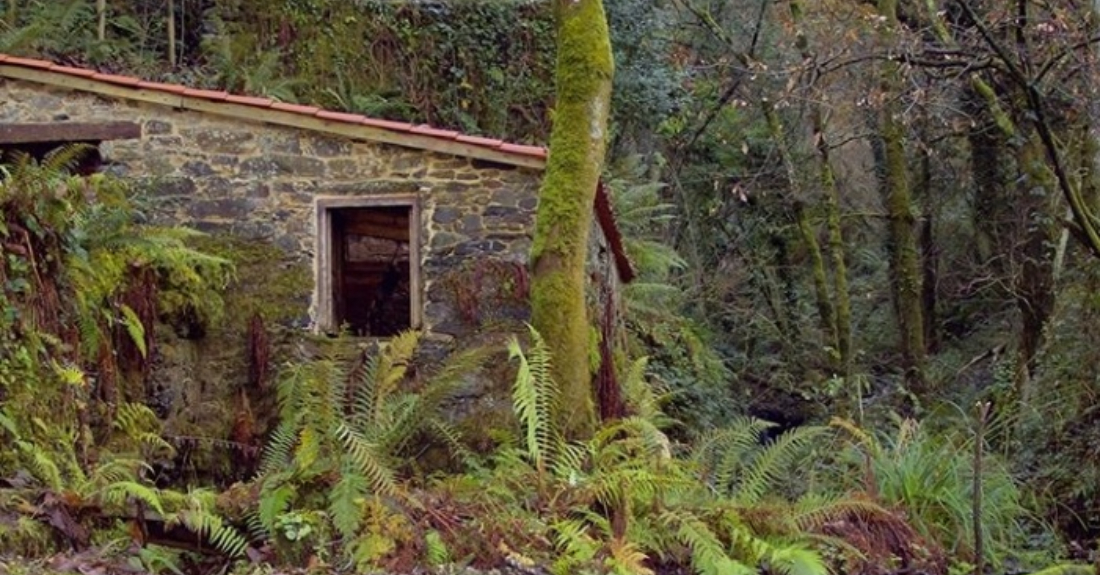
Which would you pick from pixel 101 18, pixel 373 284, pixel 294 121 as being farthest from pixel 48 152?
pixel 101 18

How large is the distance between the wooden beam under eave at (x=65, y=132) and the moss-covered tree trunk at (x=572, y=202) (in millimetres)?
3569

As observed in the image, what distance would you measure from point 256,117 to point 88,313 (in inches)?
109

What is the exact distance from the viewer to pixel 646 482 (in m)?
6.93

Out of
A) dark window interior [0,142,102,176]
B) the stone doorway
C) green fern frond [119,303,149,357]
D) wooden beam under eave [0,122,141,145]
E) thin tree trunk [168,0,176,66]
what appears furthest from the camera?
thin tree trunk [168,0,176,66]

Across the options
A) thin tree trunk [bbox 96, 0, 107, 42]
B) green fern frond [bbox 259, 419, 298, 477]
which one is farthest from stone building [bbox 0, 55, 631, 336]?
thin tree trunk [bbox 96, 0, 107, 42]

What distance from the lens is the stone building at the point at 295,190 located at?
967cm

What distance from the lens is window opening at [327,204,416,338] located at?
10117mm

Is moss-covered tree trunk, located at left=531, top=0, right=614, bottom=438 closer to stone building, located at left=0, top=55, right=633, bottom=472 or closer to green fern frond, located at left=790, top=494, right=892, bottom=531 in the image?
stone building, located at left=0, top=55, right=633, bottom=472

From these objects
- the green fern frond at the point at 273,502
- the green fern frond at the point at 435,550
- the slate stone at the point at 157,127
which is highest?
the slate stone at the point at 157,127

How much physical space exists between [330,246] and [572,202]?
8.90ft

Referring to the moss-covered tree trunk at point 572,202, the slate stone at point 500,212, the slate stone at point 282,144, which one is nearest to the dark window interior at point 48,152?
the slate stone at point 282,144

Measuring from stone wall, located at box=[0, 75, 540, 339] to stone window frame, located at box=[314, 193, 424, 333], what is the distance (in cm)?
5

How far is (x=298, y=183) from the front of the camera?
9.91 meters

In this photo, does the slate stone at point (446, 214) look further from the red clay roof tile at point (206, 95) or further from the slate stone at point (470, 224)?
the red clay roof tile at point (206, 95)
